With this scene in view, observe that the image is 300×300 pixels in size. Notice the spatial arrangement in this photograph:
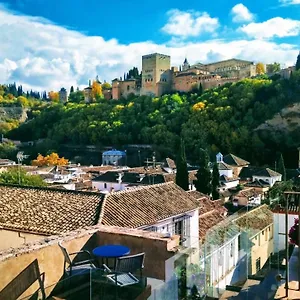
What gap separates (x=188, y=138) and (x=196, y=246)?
2171 inches

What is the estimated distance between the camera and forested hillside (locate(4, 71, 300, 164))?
56.2 meters

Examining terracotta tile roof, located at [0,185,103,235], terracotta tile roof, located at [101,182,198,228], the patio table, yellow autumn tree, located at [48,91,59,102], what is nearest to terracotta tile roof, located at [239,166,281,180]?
terracotta tile roof, located at [101,182,198,228]

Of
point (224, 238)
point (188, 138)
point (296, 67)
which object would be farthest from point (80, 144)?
point (224, 238)

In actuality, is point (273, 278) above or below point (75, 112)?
below

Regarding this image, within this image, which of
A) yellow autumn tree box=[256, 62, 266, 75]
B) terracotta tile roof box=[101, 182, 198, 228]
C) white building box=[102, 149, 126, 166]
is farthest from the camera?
yellow autumn tree box=[256, 62, 266, 75]

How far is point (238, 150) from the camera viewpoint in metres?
56.8

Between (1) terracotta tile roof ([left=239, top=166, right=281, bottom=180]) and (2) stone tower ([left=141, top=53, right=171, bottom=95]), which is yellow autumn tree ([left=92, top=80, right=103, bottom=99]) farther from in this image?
(1) terracotta tile roof ([left=239, top=166, right=281, bottom=180])

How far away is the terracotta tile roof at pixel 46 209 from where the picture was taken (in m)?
10.2

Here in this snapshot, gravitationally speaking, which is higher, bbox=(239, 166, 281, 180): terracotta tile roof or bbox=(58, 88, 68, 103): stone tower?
bbox=(58, 88, 68, 103): stone tower

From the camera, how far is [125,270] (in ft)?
20.1

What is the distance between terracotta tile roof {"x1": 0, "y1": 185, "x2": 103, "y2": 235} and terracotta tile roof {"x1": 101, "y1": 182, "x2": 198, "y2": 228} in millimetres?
399

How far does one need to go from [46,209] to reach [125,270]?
230 inches

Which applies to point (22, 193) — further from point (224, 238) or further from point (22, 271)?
point (224, 238)

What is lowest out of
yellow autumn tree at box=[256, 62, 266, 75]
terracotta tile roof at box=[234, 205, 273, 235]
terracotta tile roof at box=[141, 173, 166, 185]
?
terracotta tile roof at box=[141, 173, 166, 185]
